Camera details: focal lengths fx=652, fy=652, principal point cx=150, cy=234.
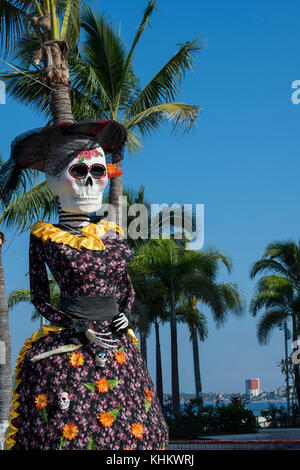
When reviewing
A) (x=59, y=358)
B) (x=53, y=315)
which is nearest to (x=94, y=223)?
(x=53, y=315)

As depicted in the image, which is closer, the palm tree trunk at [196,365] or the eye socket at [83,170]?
the eye socket at [83,170]

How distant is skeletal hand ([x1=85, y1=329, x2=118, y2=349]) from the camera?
499 centimetres

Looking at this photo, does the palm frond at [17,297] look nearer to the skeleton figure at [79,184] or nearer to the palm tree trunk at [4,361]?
the palm tree trunk at [4,361]

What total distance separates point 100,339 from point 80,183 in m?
1.45

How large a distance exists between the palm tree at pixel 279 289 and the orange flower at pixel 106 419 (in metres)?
26.7

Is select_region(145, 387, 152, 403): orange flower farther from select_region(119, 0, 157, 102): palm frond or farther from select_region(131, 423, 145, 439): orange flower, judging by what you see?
select_region(119, 0, 157, 102): palm frond

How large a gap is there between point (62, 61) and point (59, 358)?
732 cm

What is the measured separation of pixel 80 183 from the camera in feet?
18.8

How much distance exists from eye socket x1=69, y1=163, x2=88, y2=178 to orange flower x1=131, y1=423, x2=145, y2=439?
2.18m

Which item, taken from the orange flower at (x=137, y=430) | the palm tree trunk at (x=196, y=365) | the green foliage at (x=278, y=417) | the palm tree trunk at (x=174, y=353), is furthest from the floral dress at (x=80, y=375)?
the palm tree trunk at (x=196, y=365)

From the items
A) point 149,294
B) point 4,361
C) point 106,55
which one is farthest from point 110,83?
point 149,294

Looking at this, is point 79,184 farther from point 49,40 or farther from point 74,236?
point 49,40

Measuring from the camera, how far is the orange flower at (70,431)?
463cm

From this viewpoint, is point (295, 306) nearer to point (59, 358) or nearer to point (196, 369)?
point (196, 369)
